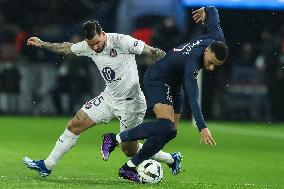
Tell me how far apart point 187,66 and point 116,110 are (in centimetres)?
138

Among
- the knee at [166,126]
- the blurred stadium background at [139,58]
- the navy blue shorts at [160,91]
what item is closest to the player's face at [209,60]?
the navy blue shorts at [160,91]

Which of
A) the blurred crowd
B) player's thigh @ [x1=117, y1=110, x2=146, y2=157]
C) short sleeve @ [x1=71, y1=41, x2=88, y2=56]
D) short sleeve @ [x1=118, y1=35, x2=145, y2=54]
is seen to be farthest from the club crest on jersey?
the blurred crowd

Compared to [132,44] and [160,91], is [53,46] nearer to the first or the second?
[132,44]

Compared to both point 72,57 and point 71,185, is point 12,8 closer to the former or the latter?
point 72,57

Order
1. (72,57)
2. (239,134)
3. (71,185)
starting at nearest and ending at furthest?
(71,185) < (239,134) < (72,57)

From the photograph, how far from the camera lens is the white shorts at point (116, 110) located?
11.4 metres

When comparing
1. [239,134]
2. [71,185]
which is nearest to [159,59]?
[71,185]

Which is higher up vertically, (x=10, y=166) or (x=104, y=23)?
(x=104, y=23)

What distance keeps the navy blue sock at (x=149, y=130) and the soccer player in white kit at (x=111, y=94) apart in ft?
1.56

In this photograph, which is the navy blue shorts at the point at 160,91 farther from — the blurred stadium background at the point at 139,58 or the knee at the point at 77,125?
the blurred stadium background at the point at 139,58

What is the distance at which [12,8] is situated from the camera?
23.4 m

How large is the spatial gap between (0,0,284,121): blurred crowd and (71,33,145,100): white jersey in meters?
10.8

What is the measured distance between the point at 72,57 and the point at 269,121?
195 inches

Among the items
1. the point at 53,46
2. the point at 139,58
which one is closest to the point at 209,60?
the point at 53,46
